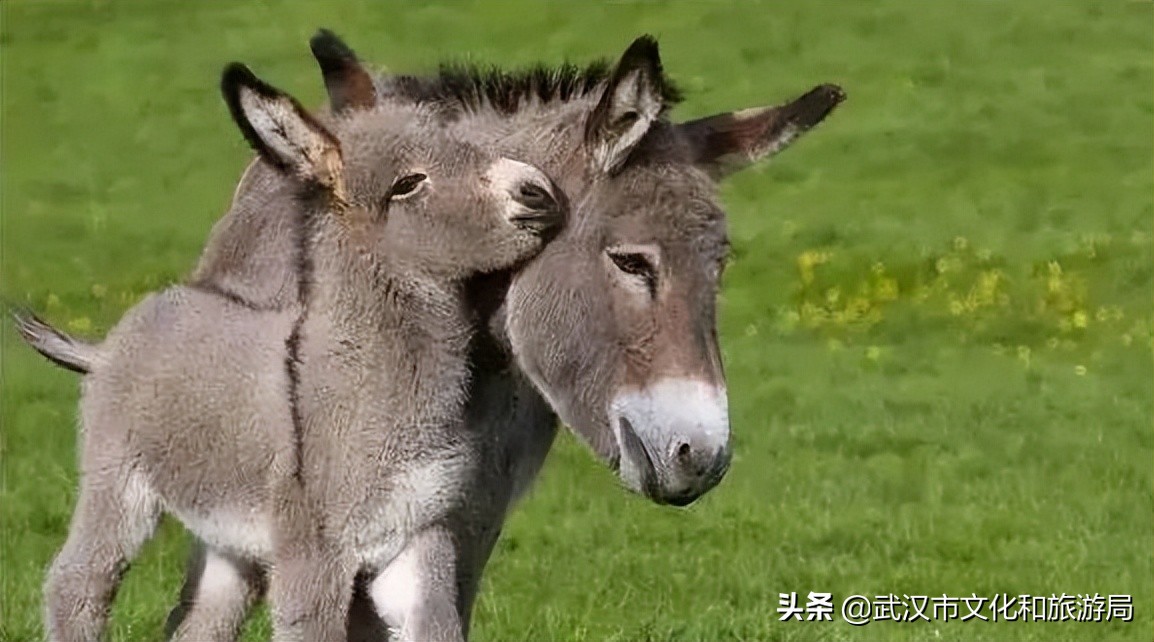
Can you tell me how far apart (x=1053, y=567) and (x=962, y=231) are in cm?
1080

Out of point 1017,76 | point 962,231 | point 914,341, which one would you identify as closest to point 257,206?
point 914,341

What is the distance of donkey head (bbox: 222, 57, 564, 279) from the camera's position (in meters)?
4.10

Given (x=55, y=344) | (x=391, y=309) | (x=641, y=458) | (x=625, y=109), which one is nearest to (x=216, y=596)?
(x=55, y=344)

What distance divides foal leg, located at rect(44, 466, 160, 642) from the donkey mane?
992 millimetres

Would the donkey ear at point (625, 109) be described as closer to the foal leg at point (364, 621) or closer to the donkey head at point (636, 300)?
the donkey head at point (636, 300)

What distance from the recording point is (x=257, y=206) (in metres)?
4.69

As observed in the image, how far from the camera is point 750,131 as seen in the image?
432 cm

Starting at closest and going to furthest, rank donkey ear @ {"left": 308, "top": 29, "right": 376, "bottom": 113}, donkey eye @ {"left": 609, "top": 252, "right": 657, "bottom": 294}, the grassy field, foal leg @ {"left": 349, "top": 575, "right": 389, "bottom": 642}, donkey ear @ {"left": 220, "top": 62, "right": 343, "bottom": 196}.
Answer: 1. donkey eye @ {"left": 609, "top": 252, "right": 657, "bottom": 294}
2. donkey ear @ {"left": 220, "top": 62, "right": 343, "bottom": 196}
3. foal leg @ {"left": 349, "top": 575, "right": 389, "bottom": 642}
4. donkey ear @ {"left": 308, "top": 29, "right": 376, "bottom": 113}
5. the grassy field

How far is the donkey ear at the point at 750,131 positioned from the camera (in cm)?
428

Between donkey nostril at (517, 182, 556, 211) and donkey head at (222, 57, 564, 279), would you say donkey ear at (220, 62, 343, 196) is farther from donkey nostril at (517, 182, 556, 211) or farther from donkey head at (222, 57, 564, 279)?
donkey nostril at (517, 182, 556, 211)

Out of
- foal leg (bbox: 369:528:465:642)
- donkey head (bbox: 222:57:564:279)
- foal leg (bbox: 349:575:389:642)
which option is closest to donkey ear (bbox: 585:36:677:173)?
donkey head (bbox: 222:57:564:279)

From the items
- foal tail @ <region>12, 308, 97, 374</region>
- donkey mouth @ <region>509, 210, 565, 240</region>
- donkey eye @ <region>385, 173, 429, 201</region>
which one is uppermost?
donkey eye @ <region>385, 173, 429, 201</region>

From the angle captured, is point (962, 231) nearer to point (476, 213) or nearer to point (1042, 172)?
point (1042, 172)

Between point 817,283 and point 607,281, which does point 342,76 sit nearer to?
point 607,281
